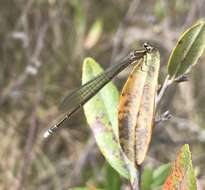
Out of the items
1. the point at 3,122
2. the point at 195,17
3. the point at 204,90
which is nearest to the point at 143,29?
the point at 204,90

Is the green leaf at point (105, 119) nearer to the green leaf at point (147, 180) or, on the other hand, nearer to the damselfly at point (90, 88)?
the damselfly at point (90, 88)

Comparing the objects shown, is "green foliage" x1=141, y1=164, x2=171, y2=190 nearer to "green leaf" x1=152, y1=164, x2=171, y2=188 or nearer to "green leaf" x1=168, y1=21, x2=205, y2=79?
"green leaf" x1=152, y1=164, x2=171, y2=188

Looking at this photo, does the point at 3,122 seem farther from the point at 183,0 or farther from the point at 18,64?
the point at 183,0

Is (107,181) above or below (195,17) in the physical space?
below

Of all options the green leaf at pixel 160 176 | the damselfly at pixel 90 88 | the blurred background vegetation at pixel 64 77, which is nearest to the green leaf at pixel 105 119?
the damselfly at pixel 90 88

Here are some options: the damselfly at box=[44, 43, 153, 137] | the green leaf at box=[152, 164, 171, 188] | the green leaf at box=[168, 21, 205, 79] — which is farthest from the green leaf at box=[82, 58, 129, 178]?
the green leaf at box=[152, 164, 171, 188]

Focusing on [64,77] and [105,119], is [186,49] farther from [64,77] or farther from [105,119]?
[64,77]

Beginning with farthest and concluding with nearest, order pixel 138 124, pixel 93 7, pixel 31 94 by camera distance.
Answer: pixel 93 7 → pixel 31 94 → pixel 138 124
